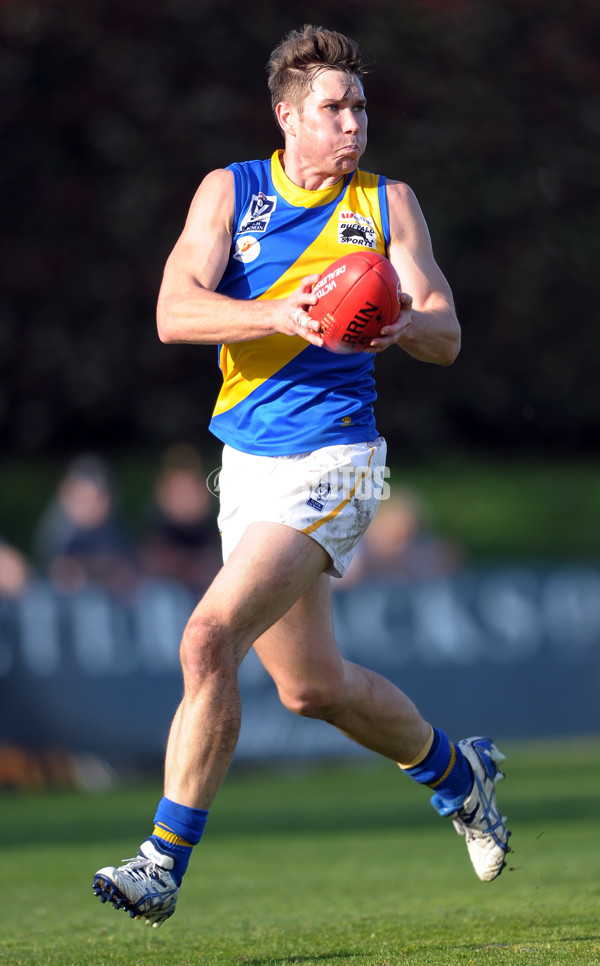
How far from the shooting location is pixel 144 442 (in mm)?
18438

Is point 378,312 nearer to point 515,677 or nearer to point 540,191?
point 515,677

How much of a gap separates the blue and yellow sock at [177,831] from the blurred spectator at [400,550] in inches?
321

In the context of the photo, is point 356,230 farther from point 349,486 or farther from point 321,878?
point 321,878

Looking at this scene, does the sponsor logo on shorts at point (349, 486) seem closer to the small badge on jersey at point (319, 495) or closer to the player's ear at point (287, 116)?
the small badge on jersey at point (319, 495)

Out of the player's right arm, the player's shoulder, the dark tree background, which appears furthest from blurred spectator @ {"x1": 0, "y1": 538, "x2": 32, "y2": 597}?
the player's shoulder

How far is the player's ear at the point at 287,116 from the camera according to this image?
557cm

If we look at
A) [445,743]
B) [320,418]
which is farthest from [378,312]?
[445,743]

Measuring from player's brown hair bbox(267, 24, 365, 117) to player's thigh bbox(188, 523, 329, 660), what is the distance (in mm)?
1627

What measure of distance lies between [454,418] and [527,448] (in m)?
1.24

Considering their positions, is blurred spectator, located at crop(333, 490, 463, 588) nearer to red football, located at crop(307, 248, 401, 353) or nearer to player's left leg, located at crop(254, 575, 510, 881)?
player's left leg, located at crop(254, 575, 510, 881)

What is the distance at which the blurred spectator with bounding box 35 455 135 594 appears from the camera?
43.4 ft

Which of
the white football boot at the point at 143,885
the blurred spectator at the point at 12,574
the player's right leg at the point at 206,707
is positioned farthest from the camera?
the blurred spectator at the point at 12,574

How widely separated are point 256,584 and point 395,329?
97 centimetres

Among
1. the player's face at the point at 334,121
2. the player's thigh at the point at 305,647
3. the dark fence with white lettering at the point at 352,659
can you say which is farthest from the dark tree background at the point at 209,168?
the player's thigh at the point at 305,647
